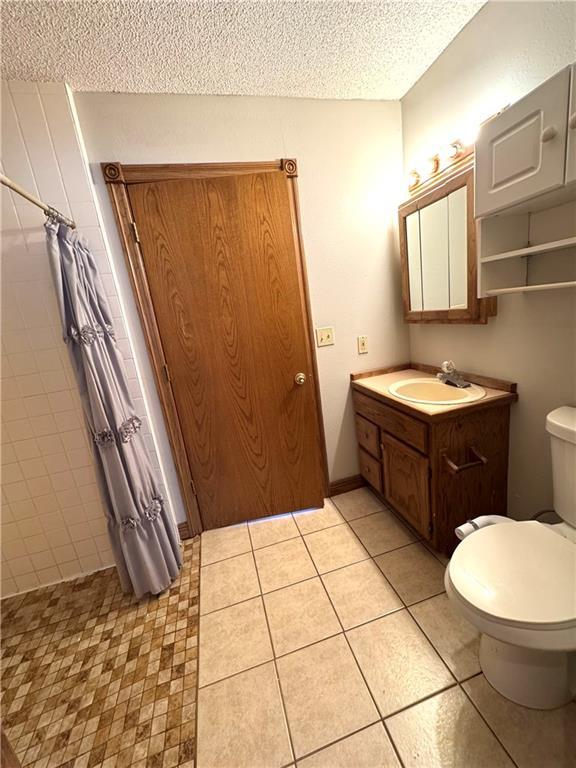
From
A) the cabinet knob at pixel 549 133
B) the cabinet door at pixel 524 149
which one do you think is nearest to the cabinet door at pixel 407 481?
the cabinet door at pixel 524 149

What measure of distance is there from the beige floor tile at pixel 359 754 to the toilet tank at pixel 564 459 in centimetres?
94

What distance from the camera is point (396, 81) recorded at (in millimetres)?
1565

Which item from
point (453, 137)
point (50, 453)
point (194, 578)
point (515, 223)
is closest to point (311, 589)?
point (194, 578)

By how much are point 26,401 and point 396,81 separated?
2.48 meters

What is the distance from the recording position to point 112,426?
52.7 inches

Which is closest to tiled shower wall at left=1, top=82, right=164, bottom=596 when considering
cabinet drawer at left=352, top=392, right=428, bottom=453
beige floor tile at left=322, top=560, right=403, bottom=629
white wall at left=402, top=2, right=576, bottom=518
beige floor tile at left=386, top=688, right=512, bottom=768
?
beige floor tile at left=322, top=560, right=403, bottom=629

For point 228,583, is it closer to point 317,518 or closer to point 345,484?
point 317,518

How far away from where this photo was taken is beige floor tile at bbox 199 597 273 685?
1.17m

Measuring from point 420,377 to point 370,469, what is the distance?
2.16ft

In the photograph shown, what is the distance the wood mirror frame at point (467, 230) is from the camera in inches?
53.4

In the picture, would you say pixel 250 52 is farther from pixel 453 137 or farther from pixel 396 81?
pixel 453 137

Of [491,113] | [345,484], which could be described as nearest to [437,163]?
[491,113]

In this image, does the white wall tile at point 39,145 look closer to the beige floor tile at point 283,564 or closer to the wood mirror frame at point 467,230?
the wood mirror frame at point 467,230

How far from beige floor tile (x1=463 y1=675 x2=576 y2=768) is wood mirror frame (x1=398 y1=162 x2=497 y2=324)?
140cm
